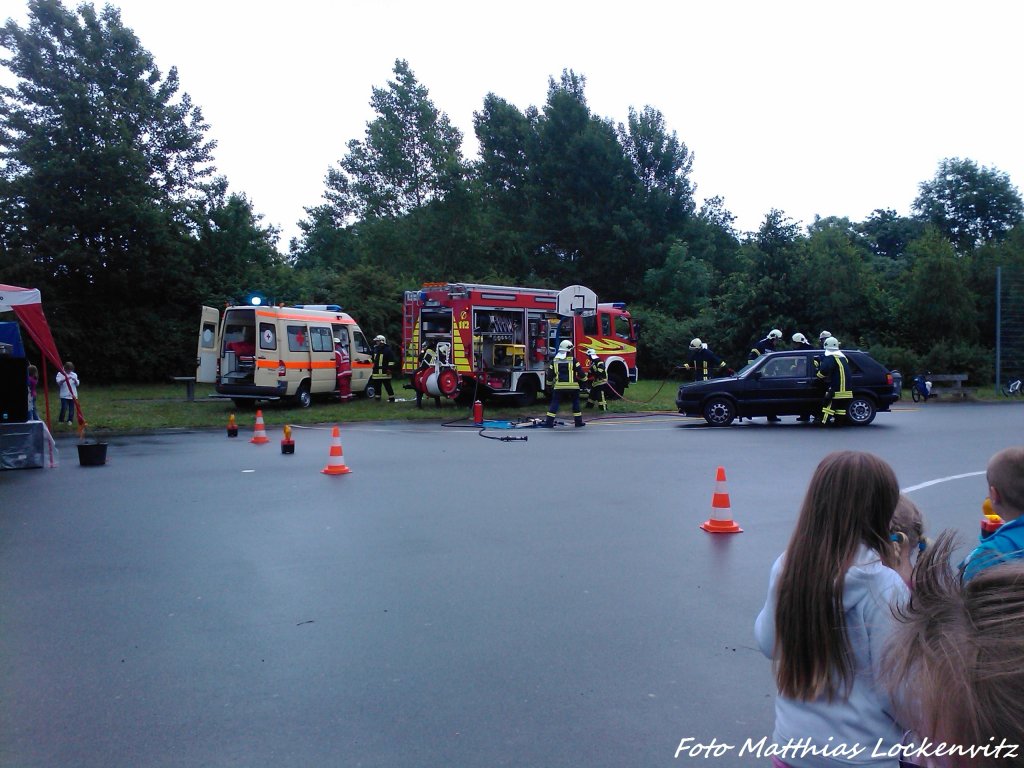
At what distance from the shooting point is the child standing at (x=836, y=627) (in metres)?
2.41

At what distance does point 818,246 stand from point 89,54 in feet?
101

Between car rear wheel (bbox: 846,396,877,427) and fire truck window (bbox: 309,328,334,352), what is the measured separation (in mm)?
13448

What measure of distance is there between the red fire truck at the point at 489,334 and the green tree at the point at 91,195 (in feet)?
51.4

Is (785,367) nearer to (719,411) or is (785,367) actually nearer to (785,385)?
(785,385)

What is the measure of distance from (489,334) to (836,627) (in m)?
21.2

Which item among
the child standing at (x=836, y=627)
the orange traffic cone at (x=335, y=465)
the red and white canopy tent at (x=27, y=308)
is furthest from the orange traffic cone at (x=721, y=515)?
the red and white canopy tent at (x=27, y=308)

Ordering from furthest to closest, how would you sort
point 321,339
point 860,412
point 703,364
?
point 321,339
point 703,364
point 860,412

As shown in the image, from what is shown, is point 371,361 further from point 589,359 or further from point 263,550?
point 263,550

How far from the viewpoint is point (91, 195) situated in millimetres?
33750

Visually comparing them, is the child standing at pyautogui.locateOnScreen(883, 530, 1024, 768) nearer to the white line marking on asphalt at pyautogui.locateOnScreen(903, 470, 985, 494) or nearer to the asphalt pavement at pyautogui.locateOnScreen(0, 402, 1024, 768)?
the asphalt pavement at pyautogui.locateOnScreen(0, 402, 1024, 768)

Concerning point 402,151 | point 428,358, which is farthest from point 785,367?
point 402,151

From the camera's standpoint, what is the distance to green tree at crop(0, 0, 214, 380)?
109 feet

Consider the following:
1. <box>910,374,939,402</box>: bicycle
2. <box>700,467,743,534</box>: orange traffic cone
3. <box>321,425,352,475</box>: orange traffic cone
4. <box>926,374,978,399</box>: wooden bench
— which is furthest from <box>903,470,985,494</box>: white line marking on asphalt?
<box>926,374,978,399</box>: wooden bench

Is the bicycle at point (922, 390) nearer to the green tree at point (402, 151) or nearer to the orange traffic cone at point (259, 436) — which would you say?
the orange traffic cone at point (259, 436)
